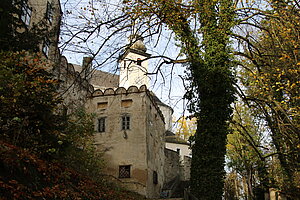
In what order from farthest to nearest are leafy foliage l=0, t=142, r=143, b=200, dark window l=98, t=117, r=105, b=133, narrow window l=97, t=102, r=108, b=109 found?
narrow window l=97, t=102, r=108, b=109 → dark window l=98, t=117, r=105, b=133 → leafy foliage l=0, t=142, r=143, b=200

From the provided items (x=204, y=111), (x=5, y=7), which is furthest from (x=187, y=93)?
(x=5, y=7)

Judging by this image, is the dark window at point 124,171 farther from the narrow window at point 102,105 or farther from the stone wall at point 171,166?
the stone wall at point 171,166

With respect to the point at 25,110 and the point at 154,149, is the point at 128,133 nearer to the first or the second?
the point at 154,149

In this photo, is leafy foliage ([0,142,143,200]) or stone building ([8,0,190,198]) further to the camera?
stone building ([8,0,190,198])

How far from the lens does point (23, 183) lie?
23.3ft

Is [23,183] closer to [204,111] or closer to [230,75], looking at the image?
[204,111]

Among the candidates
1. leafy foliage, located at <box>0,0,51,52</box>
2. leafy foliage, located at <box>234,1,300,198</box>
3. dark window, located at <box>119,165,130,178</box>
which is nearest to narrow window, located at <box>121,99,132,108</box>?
dark window, located at <box>119,165,130,178</box>

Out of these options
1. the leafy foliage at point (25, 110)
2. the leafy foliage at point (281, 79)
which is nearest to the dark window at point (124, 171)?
the leafy foliage at point (281, 79)

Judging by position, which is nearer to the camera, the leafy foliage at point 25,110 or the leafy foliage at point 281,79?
the leafy foliage at point 25,110

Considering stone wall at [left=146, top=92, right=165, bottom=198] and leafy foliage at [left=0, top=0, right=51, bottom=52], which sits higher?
leafy foliage at [left=0, top=0, right=51, bottom=52]

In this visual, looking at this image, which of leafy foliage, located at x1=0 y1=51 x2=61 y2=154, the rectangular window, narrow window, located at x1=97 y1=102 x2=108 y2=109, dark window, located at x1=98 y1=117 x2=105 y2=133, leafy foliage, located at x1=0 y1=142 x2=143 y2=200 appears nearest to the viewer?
leafy foliage, located at x1=0 y1=142 x2=143 y2=200

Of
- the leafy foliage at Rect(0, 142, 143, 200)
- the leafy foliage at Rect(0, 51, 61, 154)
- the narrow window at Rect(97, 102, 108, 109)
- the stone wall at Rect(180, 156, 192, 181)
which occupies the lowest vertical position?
the stone wall at Rect(180, 156, 192, 181)

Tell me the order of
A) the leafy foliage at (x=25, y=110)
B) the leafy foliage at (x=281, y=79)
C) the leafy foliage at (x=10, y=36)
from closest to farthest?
the leafy foliage at (x=25, y=110) < the leafy foliage at (x=281, y=79) < the leafy foliage at (x=10, y=36)

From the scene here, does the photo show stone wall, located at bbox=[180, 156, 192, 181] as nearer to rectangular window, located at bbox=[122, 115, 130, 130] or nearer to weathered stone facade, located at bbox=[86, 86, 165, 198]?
weathered stone facade, located at bbox=[86, 86, 165, 198]
